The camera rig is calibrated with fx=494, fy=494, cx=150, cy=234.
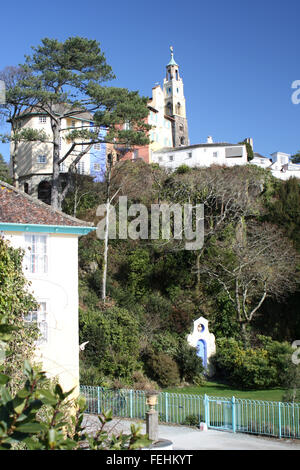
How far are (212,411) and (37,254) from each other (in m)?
8.08

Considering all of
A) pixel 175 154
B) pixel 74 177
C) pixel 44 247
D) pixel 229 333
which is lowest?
pixel 229 333

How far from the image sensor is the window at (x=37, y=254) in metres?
16.7

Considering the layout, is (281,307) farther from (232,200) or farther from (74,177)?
(74,177)

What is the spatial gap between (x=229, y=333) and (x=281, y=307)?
3.93 meters

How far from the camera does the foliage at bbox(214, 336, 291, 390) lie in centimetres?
2291

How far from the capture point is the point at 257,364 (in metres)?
23.3

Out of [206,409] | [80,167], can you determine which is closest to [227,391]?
[206,409]

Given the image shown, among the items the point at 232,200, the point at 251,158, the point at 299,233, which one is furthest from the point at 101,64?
the point at 251,158

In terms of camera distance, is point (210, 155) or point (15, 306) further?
point (210, 155)

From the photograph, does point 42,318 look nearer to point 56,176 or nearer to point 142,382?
point 142,382

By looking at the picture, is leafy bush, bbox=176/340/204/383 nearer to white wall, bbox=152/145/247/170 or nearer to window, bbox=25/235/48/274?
window, bbox=25/235/48/274

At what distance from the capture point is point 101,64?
2948 centimetres

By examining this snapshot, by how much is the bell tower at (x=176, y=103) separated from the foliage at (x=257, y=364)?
40.8m

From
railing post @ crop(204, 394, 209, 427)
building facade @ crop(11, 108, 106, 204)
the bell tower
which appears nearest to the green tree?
building facade @ crop(11, 108, 106, 204)
